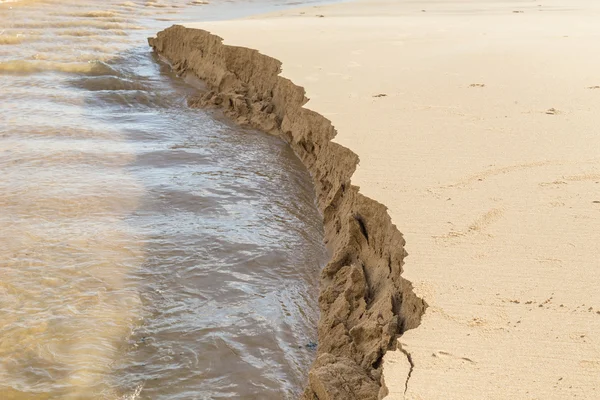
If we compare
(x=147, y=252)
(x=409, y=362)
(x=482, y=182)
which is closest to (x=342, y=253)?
(x=482, y=182)

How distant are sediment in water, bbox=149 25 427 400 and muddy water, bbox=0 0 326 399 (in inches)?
5.9

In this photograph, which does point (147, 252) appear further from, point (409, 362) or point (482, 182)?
point (409, 362)

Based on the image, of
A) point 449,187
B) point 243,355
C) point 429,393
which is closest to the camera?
point 429,393

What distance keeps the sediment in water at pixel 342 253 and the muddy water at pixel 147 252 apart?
5.9 inches

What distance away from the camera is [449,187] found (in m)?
3.33

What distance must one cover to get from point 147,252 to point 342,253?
114 centimetres

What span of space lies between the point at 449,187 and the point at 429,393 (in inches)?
59.4

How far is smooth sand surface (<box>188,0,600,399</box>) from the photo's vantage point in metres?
2.13

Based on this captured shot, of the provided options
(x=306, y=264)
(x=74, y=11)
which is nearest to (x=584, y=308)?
(x=306, y=264)

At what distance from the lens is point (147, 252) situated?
396 cm

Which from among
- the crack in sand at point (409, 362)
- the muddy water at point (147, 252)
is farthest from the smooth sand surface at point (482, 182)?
the muddy water at point (147, 252)

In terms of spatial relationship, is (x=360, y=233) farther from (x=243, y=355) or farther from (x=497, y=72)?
(x=497, y=72)

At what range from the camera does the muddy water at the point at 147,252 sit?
300 centimetres

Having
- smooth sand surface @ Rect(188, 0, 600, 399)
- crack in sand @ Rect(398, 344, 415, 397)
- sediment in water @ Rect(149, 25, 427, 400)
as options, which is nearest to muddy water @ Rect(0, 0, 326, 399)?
sediment in water @ Rect(149, 25, 427, 400)
